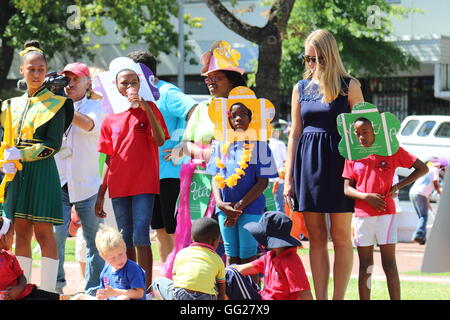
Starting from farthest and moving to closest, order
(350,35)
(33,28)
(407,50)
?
1. (407,50)
2. (33,28)
3. (350,35)

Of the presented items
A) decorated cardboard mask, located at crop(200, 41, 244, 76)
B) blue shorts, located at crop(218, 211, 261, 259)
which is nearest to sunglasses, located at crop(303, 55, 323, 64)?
decorated cardboard mask, located at crop(200, 41, 244, 76)

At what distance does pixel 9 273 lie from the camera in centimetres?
544

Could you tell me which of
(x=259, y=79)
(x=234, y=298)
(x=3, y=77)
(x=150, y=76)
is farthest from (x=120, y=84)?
(x=3, y=77)

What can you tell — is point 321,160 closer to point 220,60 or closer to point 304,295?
point 304,295

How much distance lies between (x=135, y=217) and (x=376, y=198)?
1.73 m

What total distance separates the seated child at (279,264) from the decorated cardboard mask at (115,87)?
59.1 inches

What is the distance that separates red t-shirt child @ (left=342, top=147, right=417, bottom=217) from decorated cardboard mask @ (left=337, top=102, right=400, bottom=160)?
83 millimetres

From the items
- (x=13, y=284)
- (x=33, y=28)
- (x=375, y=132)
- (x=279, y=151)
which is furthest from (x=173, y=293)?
(x=33, y=28)

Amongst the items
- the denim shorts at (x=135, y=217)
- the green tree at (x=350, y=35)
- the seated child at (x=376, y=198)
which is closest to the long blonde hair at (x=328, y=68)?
the seated child at (x=376, y=198)

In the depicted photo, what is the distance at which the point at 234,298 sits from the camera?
5.38 metres

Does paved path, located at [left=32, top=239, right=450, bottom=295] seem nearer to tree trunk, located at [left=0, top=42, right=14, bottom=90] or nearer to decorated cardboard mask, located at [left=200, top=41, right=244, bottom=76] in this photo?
decorated cardboard mask, located at [left=200, top=41, right=244, bottom=76]

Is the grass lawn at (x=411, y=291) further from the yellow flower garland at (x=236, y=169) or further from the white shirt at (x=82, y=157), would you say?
the white shirt at (x=82, y=157)

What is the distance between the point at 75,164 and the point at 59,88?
631 mm
